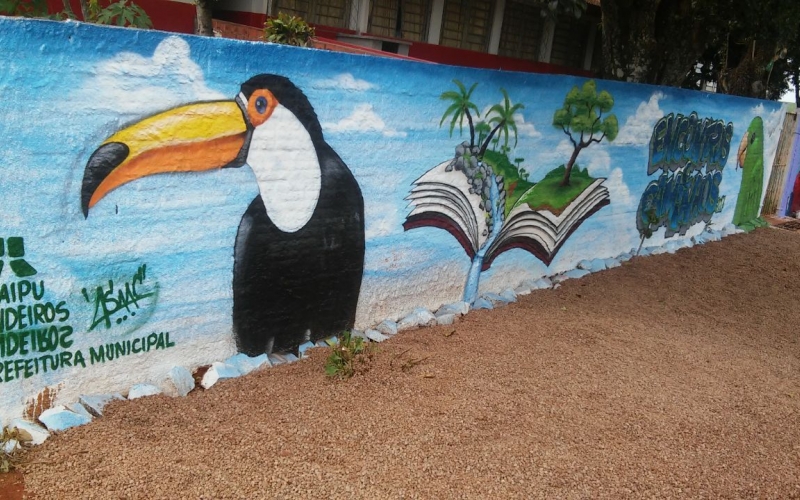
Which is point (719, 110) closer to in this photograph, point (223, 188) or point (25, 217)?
point (223, 188)

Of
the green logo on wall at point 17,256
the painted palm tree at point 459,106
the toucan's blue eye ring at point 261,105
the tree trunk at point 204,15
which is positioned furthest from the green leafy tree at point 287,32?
the green logo on wall at point 17,256

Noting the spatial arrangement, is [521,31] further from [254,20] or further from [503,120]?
[503,120]

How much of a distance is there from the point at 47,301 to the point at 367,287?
2.28 m

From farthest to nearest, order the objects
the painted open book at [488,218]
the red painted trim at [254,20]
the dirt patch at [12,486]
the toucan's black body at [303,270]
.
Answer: the red painted trim at [254,20], the painted open book at [488,218], the toucan's black body at [303,270], the dirt patch at [12,486]

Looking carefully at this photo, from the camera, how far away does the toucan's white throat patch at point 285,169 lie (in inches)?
168

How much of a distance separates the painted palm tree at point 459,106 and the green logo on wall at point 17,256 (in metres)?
3.09

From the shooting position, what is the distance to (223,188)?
4.11 metres

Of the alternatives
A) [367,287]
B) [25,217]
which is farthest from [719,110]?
[25,217]

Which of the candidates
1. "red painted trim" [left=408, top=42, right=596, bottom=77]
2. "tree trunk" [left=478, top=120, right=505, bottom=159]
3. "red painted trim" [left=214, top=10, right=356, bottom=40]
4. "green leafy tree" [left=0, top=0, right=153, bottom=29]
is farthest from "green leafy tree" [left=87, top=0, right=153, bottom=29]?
"red painted trim" [left=408, top=42, right=596, bottom=77]

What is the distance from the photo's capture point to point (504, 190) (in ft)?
20.3

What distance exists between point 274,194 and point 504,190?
2492 mm

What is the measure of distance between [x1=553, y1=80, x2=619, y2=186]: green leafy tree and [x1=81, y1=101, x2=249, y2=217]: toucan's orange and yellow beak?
138 inches

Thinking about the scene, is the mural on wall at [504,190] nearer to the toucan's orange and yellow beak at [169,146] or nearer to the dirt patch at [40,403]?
the toucan's orange and yellow beak at [169,146]

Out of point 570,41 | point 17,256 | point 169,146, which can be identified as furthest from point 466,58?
point 17,256
